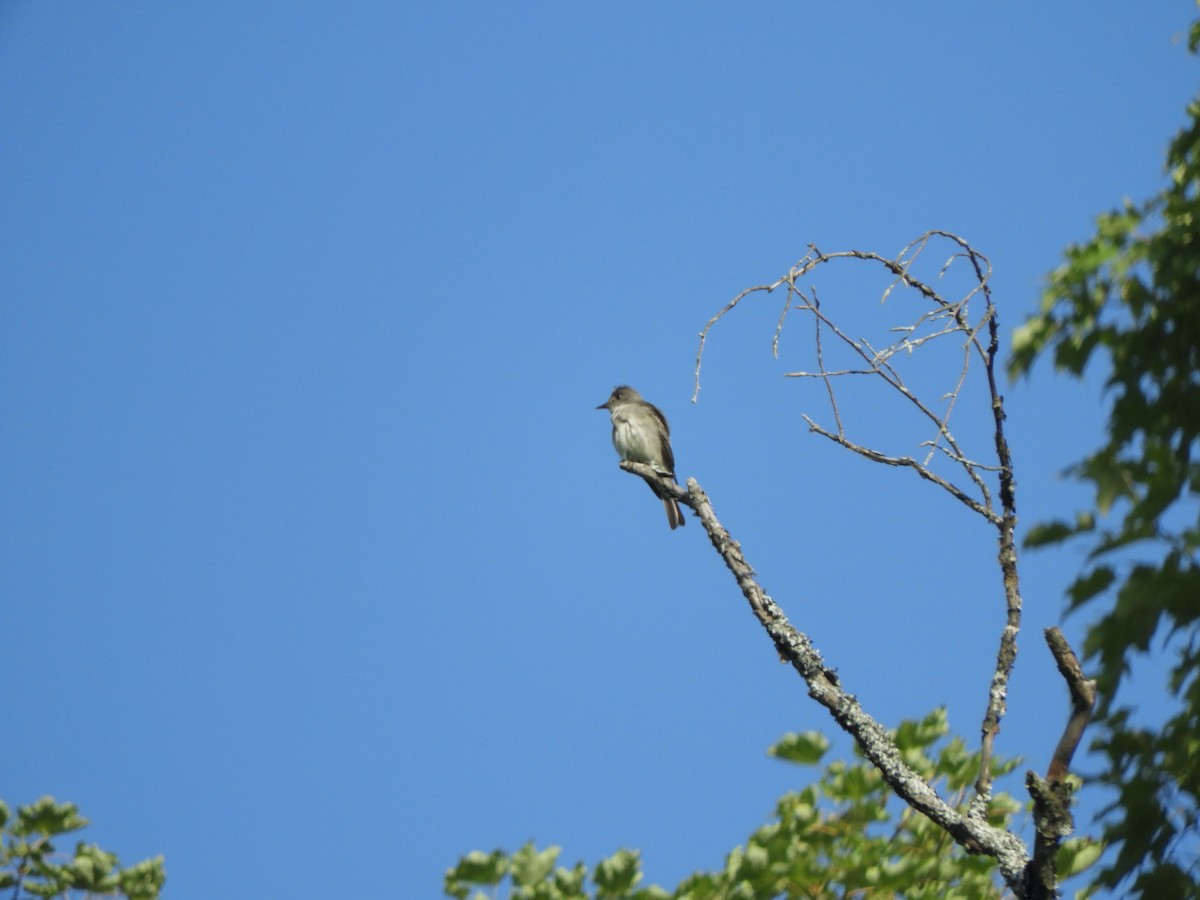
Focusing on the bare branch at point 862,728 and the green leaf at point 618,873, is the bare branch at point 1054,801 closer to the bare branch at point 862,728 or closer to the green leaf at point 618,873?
the bare branch at point 862,728

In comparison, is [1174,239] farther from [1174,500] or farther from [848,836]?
[848,836]

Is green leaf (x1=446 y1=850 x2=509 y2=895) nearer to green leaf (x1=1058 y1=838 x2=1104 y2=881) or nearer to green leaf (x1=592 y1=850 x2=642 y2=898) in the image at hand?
green leaf (x1=592 y1=850 x2=642 y2=898)

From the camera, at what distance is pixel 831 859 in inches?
206

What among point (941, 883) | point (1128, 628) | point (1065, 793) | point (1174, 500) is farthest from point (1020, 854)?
point (1174, 500)

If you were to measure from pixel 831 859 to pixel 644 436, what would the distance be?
417 inches

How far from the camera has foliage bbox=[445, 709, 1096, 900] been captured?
4.82m

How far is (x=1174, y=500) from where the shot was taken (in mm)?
2559

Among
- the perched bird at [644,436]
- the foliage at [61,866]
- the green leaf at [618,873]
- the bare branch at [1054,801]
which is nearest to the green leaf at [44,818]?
the foliage at [61,866]

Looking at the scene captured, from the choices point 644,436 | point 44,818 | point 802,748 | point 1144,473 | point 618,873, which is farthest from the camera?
point 644,436

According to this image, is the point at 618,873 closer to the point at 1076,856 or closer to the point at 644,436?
the point at 1076,856

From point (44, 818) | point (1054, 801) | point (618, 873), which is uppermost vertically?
point (44, 818)

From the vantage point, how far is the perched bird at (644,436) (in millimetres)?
15558

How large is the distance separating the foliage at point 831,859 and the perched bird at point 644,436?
975 cm

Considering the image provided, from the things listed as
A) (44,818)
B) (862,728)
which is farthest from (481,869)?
(44,818)
